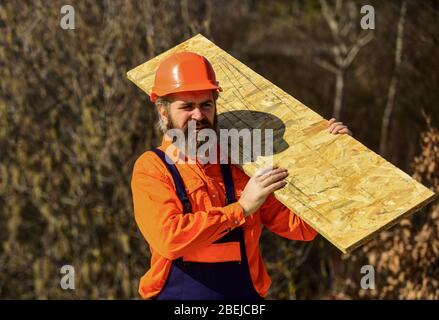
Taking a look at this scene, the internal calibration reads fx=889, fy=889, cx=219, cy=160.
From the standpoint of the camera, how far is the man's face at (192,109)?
4.44 meters

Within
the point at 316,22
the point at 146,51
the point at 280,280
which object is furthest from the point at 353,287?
the point at 316,22

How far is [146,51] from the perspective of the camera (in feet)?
31.0

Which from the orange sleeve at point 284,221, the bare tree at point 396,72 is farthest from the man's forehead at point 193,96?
the bare tree at point 396,72

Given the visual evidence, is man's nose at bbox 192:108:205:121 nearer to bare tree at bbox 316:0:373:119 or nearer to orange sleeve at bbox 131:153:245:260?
orange sleeve at bbox 131:153:245:260

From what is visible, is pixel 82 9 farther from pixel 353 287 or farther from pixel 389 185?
pixel 389 185

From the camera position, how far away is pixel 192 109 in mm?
4469

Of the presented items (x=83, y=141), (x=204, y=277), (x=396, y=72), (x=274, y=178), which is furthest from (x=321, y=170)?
(x=396, y=72)

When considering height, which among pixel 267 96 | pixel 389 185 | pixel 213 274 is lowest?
pixel 213 274

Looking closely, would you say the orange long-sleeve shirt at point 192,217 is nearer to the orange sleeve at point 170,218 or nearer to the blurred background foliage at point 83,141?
the orange sleeve at point 170,218

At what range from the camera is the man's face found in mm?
4438

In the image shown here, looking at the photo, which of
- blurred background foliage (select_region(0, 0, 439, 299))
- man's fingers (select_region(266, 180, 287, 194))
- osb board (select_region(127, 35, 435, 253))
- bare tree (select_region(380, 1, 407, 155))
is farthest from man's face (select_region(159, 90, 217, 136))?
bare tree (select_region(380, 1, 407, 155))

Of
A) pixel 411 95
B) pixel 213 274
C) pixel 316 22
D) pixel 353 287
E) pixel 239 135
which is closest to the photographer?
pixel 213 274

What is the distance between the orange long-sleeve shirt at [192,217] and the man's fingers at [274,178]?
0.18 metres

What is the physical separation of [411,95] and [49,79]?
509cm
